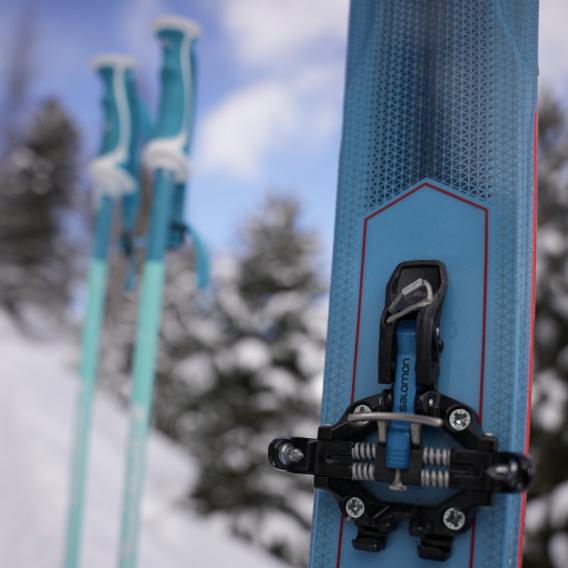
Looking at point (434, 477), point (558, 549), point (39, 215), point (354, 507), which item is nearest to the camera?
Result: point (434, 477)

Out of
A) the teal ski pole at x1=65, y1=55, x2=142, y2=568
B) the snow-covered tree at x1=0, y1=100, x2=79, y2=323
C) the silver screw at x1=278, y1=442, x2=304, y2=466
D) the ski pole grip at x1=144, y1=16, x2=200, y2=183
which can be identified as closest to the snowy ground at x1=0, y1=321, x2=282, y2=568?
the teal ski pole at x1=65, y1=55, x2=142, y2=568

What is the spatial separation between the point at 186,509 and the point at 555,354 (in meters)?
3.91

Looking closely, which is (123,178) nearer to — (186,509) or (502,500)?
(502,500)

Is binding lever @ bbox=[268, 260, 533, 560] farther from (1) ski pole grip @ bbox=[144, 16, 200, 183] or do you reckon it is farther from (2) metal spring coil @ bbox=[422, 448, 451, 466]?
(1) ski pole grip @ bbox=[144, 16, 200, 183]

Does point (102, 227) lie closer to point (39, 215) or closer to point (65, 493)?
point (65, 493)

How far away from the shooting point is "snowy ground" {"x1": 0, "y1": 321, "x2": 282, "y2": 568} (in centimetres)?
425

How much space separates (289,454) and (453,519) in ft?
1.12

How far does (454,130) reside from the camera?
4.93 feet

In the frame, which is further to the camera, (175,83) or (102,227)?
(102,227)

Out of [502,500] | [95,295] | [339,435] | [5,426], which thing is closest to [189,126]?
[95,295]

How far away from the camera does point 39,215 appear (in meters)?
15.2

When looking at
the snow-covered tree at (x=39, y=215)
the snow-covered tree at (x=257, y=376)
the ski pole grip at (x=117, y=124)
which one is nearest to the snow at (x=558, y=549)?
the snow-covered tree at (x=257, y=376)

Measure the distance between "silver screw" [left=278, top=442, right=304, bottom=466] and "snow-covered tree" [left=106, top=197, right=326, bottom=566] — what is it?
5.40 meters

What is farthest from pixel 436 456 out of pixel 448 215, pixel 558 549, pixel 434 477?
pixel 558 549
